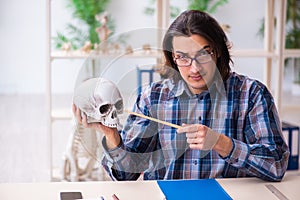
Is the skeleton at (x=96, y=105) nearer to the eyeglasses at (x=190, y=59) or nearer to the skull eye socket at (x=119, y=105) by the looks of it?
the skull eye socket at (x=119, y=105)

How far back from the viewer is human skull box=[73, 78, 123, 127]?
4.30 feet

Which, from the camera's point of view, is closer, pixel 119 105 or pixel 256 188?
pixel 119 105

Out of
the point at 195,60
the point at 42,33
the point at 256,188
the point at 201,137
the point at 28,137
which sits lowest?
the point at 28,137

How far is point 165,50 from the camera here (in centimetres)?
139

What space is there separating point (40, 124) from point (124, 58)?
366cm

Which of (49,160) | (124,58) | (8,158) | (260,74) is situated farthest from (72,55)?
(260,74)

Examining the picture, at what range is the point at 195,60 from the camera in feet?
4.52

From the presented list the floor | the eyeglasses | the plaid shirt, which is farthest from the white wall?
the eyeglasses

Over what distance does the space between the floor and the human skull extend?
6.18ft

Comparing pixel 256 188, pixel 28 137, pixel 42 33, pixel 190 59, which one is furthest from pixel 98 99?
pixel 42 33

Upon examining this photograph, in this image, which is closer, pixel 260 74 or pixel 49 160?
pixel 49 160

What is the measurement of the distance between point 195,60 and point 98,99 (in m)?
0.26

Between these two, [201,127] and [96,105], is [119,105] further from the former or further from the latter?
[201,127]

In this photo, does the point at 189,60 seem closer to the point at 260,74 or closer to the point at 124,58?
the point at 124,58
